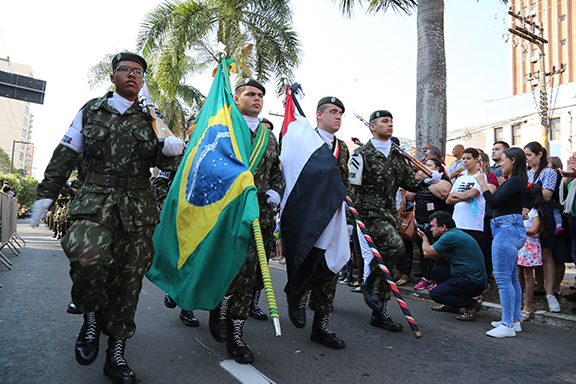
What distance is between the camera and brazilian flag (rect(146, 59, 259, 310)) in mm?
3242

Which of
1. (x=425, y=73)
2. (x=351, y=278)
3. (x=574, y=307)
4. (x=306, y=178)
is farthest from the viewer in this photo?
(x=425, y=73)

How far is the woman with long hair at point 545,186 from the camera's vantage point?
5784mm

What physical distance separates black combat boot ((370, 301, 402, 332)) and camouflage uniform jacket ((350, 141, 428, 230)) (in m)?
0.91

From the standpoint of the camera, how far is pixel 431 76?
8.97 metres

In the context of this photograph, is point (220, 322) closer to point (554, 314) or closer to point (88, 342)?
point (88, 342)

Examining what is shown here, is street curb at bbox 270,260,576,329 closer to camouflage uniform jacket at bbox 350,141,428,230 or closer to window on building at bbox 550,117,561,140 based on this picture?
camouflage uniform jacket at bbox 350,141,428,230

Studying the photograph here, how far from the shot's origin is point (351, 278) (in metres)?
8.18

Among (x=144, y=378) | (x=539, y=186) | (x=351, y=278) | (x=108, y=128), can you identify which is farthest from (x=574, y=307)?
(x=108, y=128)

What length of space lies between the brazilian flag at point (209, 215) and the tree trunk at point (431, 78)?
5.93 metres

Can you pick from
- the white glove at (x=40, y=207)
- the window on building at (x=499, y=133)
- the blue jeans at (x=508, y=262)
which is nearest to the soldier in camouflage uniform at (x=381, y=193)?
the blue jeans at (x=508, y=262)

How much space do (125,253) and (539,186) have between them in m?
5.31

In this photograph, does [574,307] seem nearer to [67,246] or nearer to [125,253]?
[125,253]

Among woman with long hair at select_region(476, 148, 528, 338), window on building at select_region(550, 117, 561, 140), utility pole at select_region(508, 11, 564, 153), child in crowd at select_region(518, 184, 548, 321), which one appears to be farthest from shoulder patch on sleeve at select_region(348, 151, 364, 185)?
window on building at select_region(550, 117, 561, 140)

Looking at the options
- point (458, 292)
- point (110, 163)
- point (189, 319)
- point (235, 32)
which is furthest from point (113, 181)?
point (235, 32)
